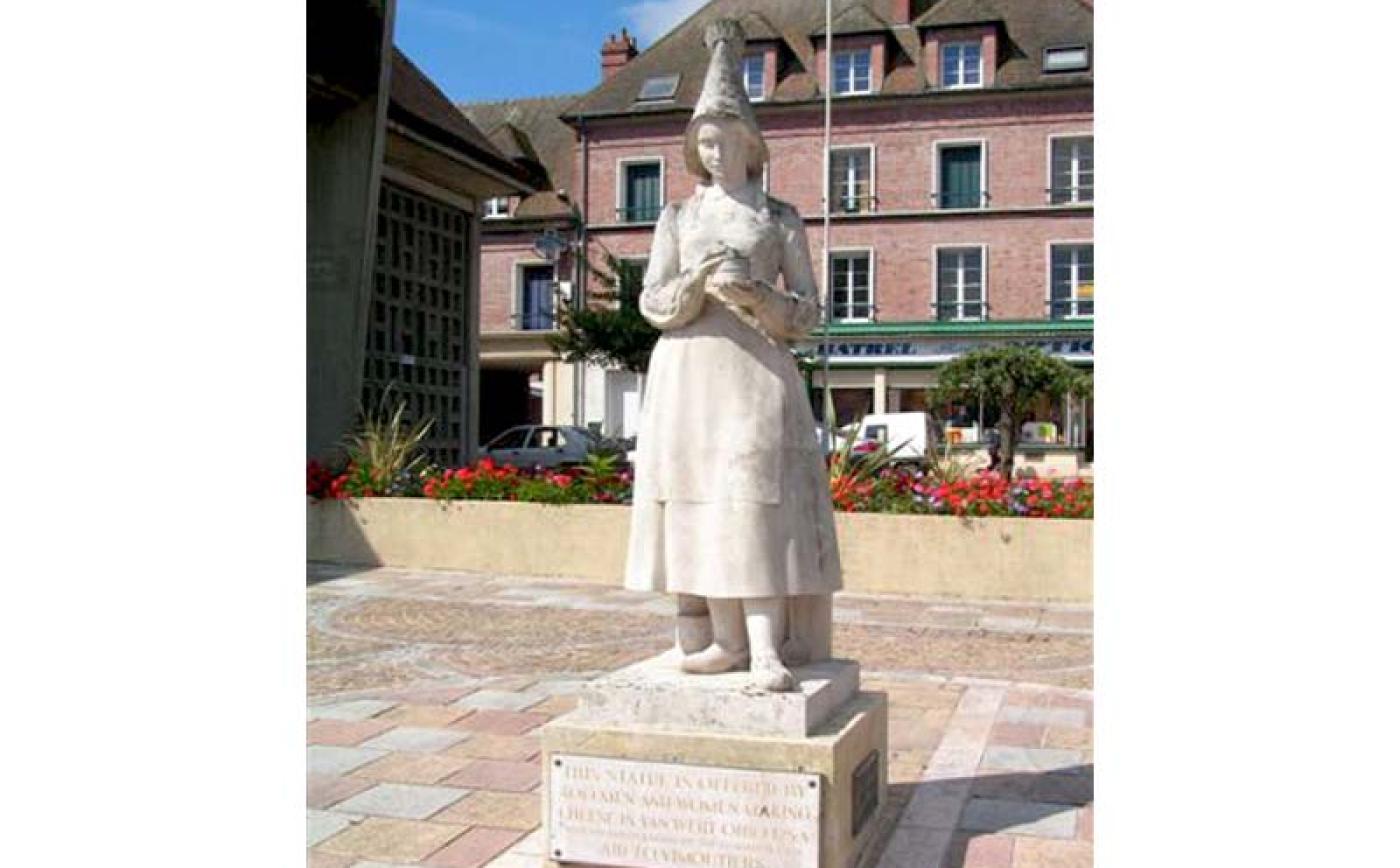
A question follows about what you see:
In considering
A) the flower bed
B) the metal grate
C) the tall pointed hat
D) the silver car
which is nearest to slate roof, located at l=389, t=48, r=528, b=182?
the metal grate

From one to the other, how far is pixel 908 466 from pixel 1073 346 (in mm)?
18448

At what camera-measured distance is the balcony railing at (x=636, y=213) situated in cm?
3201

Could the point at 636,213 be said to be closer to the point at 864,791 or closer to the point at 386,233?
the point at 386,233

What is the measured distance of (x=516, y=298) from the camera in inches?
1324

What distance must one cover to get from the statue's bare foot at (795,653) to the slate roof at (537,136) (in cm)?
2972

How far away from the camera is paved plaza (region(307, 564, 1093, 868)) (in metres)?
4.46

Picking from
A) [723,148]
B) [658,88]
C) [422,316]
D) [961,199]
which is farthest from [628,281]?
[723,148]

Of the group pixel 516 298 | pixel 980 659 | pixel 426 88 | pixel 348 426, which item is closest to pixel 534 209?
pixel 516 298

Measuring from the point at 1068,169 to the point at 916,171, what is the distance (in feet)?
11.7

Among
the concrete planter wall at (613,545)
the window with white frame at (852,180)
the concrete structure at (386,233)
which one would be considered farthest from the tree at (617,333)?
the concrete planter wall at (613,545)

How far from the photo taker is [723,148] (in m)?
4.02

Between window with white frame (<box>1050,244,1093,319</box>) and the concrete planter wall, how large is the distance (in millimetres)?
20589

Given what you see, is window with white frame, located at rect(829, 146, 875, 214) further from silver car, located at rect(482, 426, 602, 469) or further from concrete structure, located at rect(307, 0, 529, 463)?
concrete structure, located at rect(307, 0, 529, 463)

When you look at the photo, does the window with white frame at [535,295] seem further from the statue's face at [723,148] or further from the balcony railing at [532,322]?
the statue's face at [723,148]
